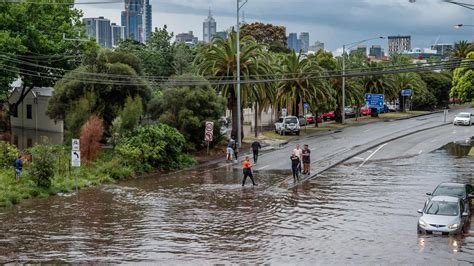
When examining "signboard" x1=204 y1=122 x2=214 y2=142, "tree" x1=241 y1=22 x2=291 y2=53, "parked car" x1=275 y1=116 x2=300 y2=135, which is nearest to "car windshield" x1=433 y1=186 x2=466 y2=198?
"signboard" x1=204 y1=122 x2=214 y2=142

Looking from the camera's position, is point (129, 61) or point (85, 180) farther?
point (129, 61)

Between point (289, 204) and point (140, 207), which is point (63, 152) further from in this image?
point (289, 204)

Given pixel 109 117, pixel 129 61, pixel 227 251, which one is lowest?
pixel 227 251

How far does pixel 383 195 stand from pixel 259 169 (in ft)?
38.3

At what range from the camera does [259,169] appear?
41.8 m

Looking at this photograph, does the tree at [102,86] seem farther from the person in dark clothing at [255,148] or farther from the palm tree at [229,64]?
the person in dark clothing at [255,148]

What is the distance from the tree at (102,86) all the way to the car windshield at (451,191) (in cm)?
2539

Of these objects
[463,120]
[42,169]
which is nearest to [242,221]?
[42,169]

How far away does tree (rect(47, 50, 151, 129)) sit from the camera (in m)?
46.0

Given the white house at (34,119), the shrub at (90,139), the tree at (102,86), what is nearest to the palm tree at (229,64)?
the tree at (102,86)

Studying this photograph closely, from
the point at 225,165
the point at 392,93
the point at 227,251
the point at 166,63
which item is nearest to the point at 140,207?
the point at 227,251

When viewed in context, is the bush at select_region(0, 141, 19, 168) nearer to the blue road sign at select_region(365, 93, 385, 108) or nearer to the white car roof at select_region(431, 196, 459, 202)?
the white car roof at select_region(431, 196, 459, 202)

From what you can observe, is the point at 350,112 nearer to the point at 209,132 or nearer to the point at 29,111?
the point at 29,111

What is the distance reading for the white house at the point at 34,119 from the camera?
63.7 meters
